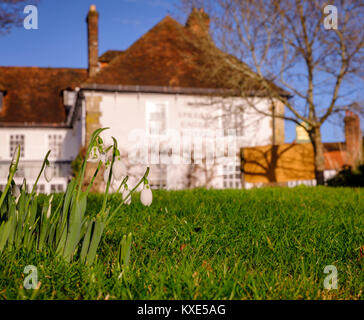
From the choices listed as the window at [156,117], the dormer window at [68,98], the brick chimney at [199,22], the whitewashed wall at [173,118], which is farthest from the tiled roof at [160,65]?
the dormer window at [68,98]

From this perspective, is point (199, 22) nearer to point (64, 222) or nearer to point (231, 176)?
point (231, 176)

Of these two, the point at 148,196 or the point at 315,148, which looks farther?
the point at 315,148

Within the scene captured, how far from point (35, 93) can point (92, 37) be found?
7.11m

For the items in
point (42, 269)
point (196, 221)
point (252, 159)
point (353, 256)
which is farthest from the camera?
point (252, 159)

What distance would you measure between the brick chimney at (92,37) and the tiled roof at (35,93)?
12.9 ft

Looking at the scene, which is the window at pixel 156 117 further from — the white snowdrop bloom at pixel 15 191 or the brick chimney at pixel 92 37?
the white snowdrop bloom at pixel 15 191

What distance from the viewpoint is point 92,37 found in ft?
69.2

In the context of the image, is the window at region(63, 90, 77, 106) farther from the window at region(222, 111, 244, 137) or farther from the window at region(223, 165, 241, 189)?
the window at region(223, 165, 241, 189)

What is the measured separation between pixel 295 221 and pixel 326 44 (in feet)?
32.9

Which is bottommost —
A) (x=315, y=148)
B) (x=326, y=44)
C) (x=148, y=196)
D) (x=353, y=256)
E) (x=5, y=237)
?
(x=353, y=256)

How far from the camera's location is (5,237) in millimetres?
3129
